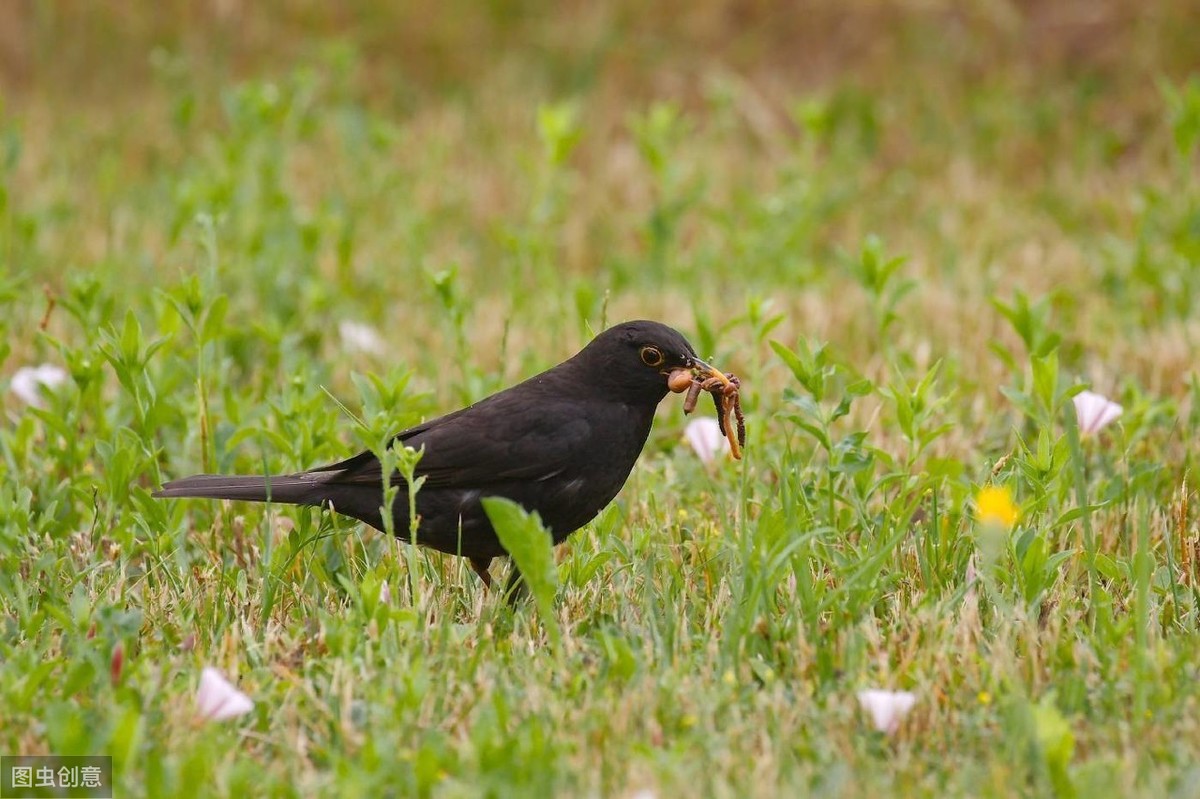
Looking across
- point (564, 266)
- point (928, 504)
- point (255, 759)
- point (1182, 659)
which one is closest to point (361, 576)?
point (255, 759)

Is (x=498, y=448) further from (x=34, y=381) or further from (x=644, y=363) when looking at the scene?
(x=34, y=381)

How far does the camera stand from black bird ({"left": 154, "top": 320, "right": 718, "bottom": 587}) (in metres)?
4.05

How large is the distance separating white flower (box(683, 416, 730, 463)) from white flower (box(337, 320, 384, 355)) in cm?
183

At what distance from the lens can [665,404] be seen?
233 inches

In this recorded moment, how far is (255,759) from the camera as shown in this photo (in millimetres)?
3207

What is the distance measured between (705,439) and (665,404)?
3.02 ft

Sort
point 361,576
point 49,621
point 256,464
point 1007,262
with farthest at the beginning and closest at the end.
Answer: point 1007,262 < point 256,464 < point 361,576 < point 49,621

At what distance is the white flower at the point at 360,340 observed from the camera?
6.38 meters

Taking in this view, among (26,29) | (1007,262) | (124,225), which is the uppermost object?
(26,29)

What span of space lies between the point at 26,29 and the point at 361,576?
282 inches

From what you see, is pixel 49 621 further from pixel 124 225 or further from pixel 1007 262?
pixel 1007 262

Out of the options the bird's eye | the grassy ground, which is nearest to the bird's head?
the bird's eye

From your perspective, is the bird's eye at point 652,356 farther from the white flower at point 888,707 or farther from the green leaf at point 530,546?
the white flower at point 888,707

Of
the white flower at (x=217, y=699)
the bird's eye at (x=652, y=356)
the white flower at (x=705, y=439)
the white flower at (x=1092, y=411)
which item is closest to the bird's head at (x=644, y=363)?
the bird's eye at (x=652, y=356)
